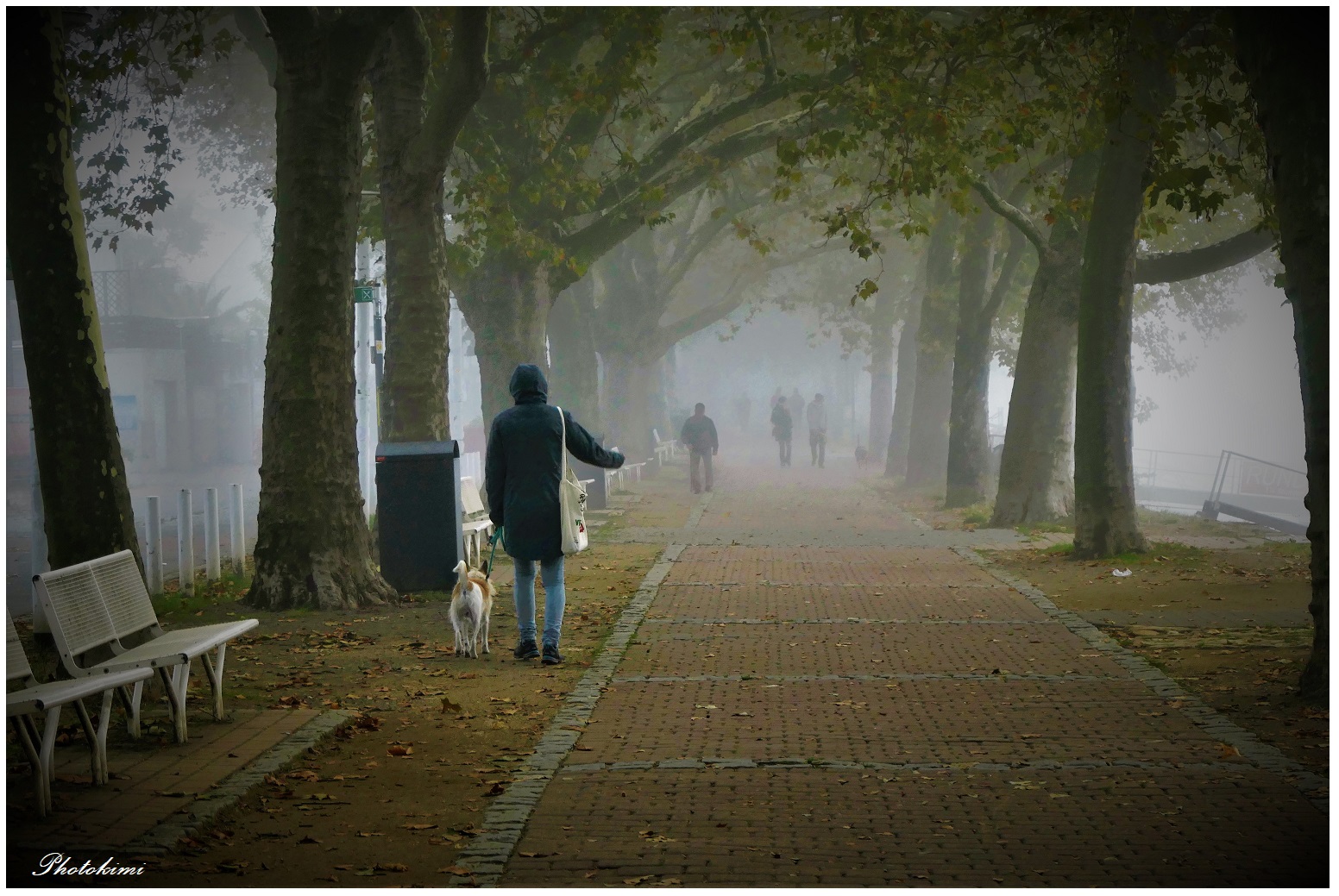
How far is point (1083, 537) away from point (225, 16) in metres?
12.7

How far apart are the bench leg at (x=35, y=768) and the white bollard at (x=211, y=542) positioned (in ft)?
31.1

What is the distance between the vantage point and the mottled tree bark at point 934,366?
30344 mm

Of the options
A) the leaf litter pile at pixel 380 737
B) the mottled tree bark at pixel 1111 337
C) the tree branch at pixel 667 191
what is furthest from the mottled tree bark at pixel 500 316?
the mottled tree bark at pixel 1111 337

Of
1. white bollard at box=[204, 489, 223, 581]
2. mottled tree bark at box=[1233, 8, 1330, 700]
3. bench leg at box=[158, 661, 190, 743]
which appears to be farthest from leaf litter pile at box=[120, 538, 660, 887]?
Answer: mottled tree bark at box=[1233, 8, 1330, 700]

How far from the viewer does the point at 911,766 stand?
7016 millimetres

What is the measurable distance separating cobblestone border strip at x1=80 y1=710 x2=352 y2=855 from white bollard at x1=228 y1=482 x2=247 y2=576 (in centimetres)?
828

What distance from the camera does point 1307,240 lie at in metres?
8.34

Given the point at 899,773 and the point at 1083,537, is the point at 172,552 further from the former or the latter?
the point at 899,773

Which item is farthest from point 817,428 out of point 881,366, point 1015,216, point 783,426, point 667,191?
point 1015,216

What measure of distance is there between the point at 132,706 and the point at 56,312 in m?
2.66

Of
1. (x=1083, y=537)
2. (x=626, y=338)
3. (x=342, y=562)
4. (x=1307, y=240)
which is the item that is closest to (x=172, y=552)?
(x=342, y=562)

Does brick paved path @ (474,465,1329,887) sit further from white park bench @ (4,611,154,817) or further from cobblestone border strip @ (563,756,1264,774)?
white park bench @ (4,611,154,817)

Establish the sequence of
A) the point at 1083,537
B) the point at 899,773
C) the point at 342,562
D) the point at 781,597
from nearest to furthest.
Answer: the point at 899,773 → the point at 342,562 → the point at 781,597 → the point at 1083,537

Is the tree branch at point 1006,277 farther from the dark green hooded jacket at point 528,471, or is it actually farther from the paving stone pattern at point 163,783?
the paving stone pattern at point 163,783
